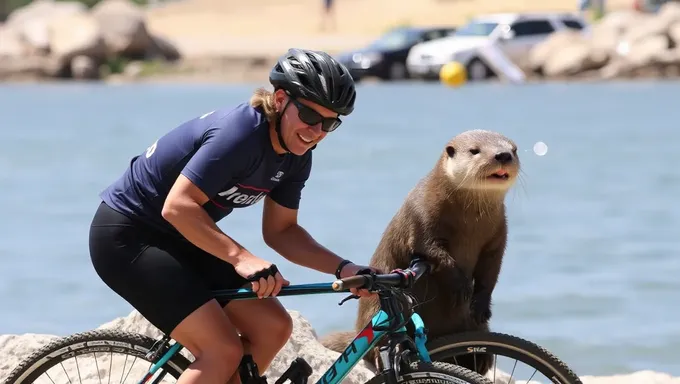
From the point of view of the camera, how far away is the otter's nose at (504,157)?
6.34 metres

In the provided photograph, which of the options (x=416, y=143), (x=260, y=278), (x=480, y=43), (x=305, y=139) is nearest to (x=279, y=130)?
(x=305, y=139)

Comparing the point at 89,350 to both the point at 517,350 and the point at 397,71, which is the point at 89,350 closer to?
the point at 517,350

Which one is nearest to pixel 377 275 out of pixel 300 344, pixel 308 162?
pixel 308 162

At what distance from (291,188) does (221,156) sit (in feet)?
1.58

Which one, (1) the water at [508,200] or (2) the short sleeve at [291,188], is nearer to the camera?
(2) the short sleeve at [291,188]

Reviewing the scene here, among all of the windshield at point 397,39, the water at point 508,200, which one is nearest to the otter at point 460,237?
the water at point 508,200

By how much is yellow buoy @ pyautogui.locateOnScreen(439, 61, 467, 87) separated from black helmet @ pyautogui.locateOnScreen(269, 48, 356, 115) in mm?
31588

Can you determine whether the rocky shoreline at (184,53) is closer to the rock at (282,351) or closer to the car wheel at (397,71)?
the car wheel at (397,71)

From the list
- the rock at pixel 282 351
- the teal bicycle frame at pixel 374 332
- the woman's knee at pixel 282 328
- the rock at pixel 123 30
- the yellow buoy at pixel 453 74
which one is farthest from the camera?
the rock at pixel 123 30

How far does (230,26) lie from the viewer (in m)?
62.2

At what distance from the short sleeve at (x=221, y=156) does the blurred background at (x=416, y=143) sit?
125 inches

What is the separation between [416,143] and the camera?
24719 millimetres

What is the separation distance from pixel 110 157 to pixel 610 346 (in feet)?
47.3

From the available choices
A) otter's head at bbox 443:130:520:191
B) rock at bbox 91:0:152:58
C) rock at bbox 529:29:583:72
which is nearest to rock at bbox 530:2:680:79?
rock at bbox 529:29:583:72
